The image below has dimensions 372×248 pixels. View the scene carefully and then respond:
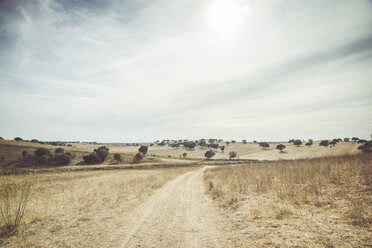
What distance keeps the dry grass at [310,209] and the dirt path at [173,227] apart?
1.09 m

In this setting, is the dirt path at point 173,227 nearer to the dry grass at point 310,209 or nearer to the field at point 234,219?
the field at point 234,219

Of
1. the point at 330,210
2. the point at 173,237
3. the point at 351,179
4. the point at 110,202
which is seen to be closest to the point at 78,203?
the point at 110,202

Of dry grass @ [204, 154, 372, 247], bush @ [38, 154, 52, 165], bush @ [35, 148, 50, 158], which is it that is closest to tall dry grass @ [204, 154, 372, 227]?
dry grass @ [204, 154, 372, 247]

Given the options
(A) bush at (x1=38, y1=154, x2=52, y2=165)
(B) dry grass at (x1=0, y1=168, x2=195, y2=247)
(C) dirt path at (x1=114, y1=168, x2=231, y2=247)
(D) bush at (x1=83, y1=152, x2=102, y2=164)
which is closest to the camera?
(C) dirt path at (x1=114, y1=168, x2=231, y2=247)

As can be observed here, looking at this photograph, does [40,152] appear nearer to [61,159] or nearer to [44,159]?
[44,159]

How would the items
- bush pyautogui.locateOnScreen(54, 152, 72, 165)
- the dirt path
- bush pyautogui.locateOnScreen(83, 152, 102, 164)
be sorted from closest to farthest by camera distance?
1. the dirt path
2. bush pyautogui.locateOnScreen(54, 152, 72, 165)
3. bush pyautogui.locateOnScreen(83, 152, 102, 164)

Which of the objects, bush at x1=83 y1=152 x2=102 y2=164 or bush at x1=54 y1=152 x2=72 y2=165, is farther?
bush at x1=83 y1=152 x2=102 y2=164

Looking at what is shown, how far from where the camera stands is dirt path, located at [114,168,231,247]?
21.4ft

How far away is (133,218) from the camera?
9.32 metres

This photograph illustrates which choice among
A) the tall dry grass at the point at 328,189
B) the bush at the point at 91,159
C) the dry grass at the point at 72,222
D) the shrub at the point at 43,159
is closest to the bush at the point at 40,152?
the shrub at the point at 43,159

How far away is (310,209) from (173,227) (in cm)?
683

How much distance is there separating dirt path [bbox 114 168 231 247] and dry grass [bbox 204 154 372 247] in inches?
43.0

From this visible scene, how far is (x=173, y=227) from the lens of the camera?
8.02 metres

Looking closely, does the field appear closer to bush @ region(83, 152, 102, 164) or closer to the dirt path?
the dirt path
